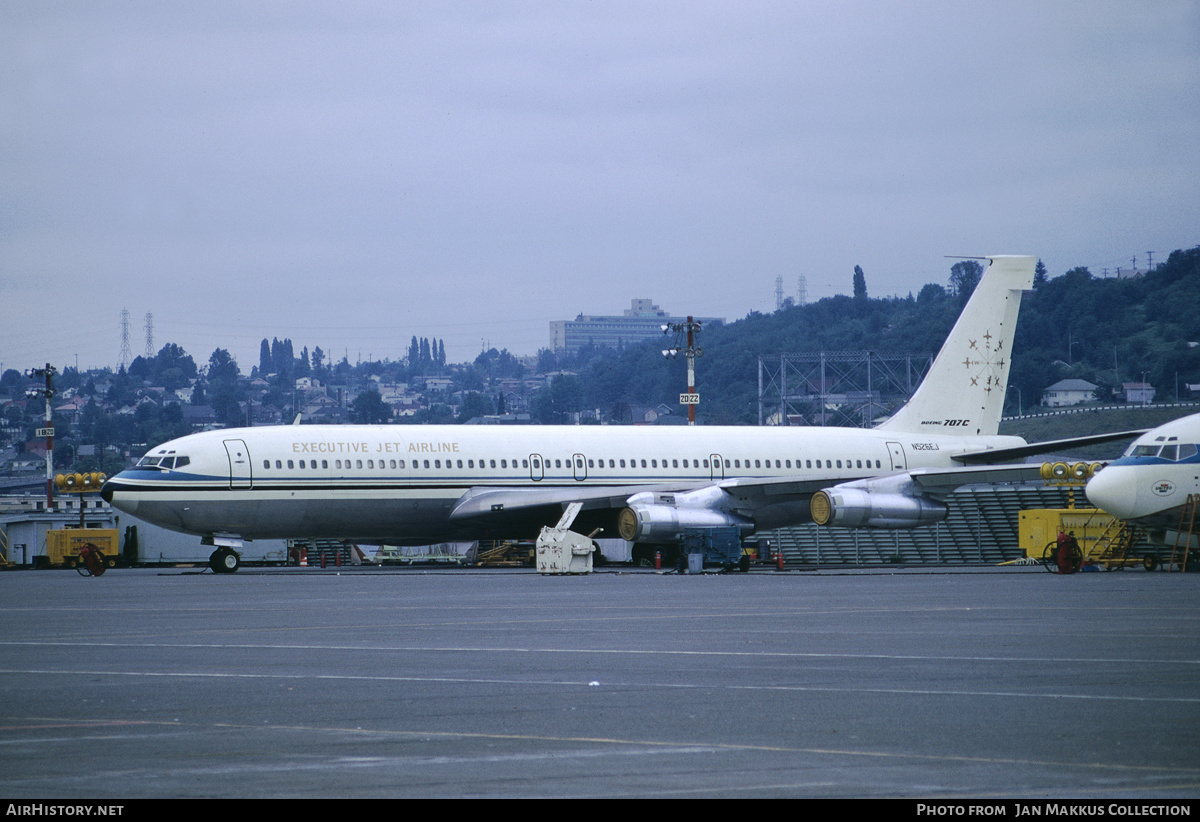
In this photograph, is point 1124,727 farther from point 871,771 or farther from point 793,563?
point 793,563

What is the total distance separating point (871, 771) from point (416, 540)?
37870 millimetres

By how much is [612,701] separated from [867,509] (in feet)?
98.4

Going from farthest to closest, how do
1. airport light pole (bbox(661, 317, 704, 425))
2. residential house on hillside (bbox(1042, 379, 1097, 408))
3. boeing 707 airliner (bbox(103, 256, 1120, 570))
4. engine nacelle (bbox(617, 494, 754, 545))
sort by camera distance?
residential house on hillside (bbox(1042, 379, 1097, 408)), airport light pole (bbox(661, 317, 704, 425)), boeing 707 airliner (bbox(103, 256, 1120, 570)), engine nacelle (bbox(617, 494, 754, 545))

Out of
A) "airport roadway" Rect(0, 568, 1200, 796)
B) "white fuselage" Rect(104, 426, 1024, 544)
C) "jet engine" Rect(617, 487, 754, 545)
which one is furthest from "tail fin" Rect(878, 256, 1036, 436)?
"airport roadway" Rect(0, 568, 1200, 796)

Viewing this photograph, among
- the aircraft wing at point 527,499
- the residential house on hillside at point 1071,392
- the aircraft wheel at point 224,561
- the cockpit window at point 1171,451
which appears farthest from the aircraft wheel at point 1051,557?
the residential house on hillside at point 1071,392

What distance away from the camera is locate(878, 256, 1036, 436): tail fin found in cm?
5334

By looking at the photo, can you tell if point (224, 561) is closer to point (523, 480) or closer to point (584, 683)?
point (523, 480)

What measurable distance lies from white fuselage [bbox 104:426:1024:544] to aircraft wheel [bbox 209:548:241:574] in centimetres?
86

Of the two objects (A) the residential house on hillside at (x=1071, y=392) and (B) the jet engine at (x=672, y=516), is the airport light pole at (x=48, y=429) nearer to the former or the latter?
(B) the jet engine at (x=672, y=516)

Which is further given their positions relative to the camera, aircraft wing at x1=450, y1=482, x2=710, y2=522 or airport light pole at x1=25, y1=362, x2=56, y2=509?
airport light pole at x1=25, y1=362, x2=56, y2=509

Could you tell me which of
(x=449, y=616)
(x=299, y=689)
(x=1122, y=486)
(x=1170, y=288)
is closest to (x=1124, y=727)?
(x=299, y=689)

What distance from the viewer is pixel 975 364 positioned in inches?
2125

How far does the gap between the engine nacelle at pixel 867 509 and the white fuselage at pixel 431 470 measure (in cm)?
163

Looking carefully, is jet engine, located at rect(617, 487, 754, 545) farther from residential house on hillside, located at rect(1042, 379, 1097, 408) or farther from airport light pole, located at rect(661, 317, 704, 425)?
residential house on hillside, located at rect(1042, 379, 1097, 408)
